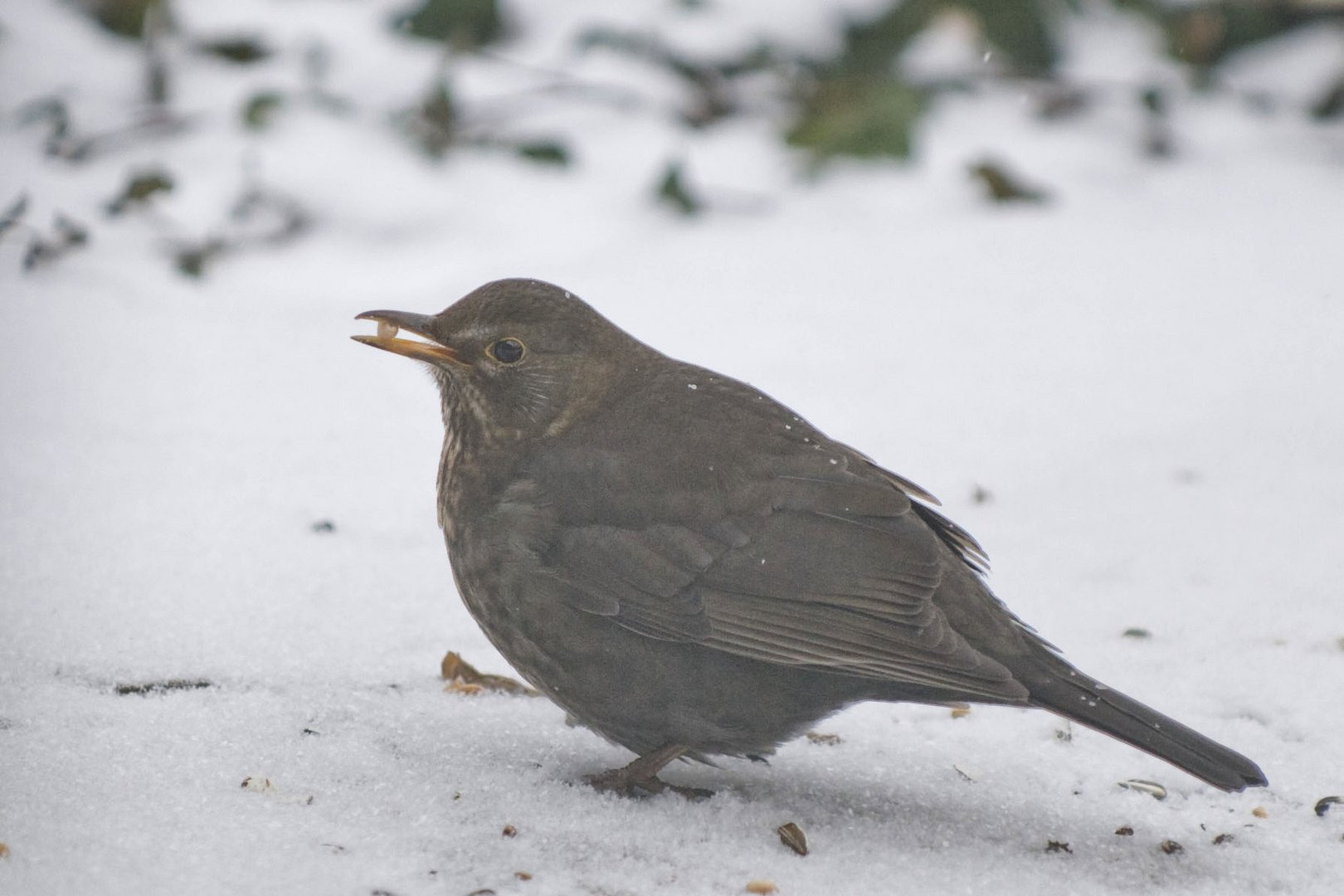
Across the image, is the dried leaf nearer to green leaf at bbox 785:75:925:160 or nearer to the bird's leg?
the bird's leg

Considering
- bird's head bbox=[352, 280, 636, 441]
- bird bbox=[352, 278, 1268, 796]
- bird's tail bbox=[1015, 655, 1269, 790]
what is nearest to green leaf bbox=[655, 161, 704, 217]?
bird's head bbox=[352, 280, 636, 441]

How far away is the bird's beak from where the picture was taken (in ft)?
11.8

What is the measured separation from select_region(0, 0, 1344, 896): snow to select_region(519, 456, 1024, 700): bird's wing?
0.33 m

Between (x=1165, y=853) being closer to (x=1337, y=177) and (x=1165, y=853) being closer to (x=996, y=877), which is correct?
(x=996, y=877)

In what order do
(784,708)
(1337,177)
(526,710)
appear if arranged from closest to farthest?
(784,708), (526,710), (1337,177)

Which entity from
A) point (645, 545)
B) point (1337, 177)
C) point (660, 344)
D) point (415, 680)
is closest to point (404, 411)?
point (660, 344)

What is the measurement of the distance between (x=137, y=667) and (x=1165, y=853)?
2159mm

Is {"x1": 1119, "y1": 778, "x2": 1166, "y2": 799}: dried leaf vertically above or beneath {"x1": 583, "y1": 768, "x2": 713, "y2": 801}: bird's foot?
above

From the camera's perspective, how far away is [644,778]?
3.17 meters

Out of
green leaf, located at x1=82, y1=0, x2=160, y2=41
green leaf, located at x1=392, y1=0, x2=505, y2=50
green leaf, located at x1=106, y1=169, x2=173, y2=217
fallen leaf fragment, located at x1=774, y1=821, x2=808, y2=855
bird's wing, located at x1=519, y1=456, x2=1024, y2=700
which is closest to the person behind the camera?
fallen leaf fragment, located at x1=774, y1=821, x2=808, y2=855

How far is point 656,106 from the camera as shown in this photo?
7.45 metres

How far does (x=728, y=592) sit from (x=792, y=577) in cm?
14

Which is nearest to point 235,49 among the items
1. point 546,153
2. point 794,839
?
point 546,153

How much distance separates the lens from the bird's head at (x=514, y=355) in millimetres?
3592
